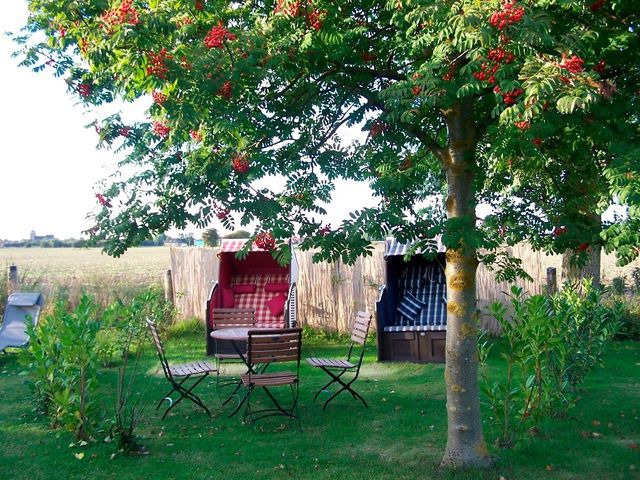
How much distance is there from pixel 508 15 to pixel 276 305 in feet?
28.7

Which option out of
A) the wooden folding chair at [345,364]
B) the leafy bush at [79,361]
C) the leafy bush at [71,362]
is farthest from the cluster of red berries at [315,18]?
the wooden folding chair at [345,364]

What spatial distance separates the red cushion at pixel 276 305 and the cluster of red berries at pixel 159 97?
301 inches

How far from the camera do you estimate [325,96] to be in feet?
17.8

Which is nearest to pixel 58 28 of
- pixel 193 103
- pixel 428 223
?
pixel 193 103

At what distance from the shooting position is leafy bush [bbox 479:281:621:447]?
16.9 ft

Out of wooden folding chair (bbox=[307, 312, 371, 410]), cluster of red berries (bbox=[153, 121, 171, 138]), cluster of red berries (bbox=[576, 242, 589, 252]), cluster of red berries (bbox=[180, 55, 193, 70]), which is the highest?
cluster of red berries (bbox=[180, 55, 193, 70])

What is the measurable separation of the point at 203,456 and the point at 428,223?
265cm

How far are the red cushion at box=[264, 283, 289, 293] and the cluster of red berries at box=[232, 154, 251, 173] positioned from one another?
749cm

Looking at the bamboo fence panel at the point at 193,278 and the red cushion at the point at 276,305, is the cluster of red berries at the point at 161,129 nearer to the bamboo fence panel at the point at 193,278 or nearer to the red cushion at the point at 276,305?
the red cushion at the point at 276,305

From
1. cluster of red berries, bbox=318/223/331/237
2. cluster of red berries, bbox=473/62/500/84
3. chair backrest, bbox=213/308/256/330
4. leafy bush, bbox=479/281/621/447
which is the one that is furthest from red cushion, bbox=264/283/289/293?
cluster of red berries, bbox=473/62/500/84

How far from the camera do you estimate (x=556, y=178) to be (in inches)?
241

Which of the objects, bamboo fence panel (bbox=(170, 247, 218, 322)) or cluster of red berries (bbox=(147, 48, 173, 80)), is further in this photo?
bamboo fence panel (bbox=(170, 247, 218, 322))

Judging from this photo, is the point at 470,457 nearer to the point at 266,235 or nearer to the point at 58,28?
the point at 266,235

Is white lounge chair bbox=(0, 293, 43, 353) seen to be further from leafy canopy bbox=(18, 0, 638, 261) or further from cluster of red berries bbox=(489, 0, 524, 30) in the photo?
cluster of red berries bbox=(489, 0, 524, 30)
